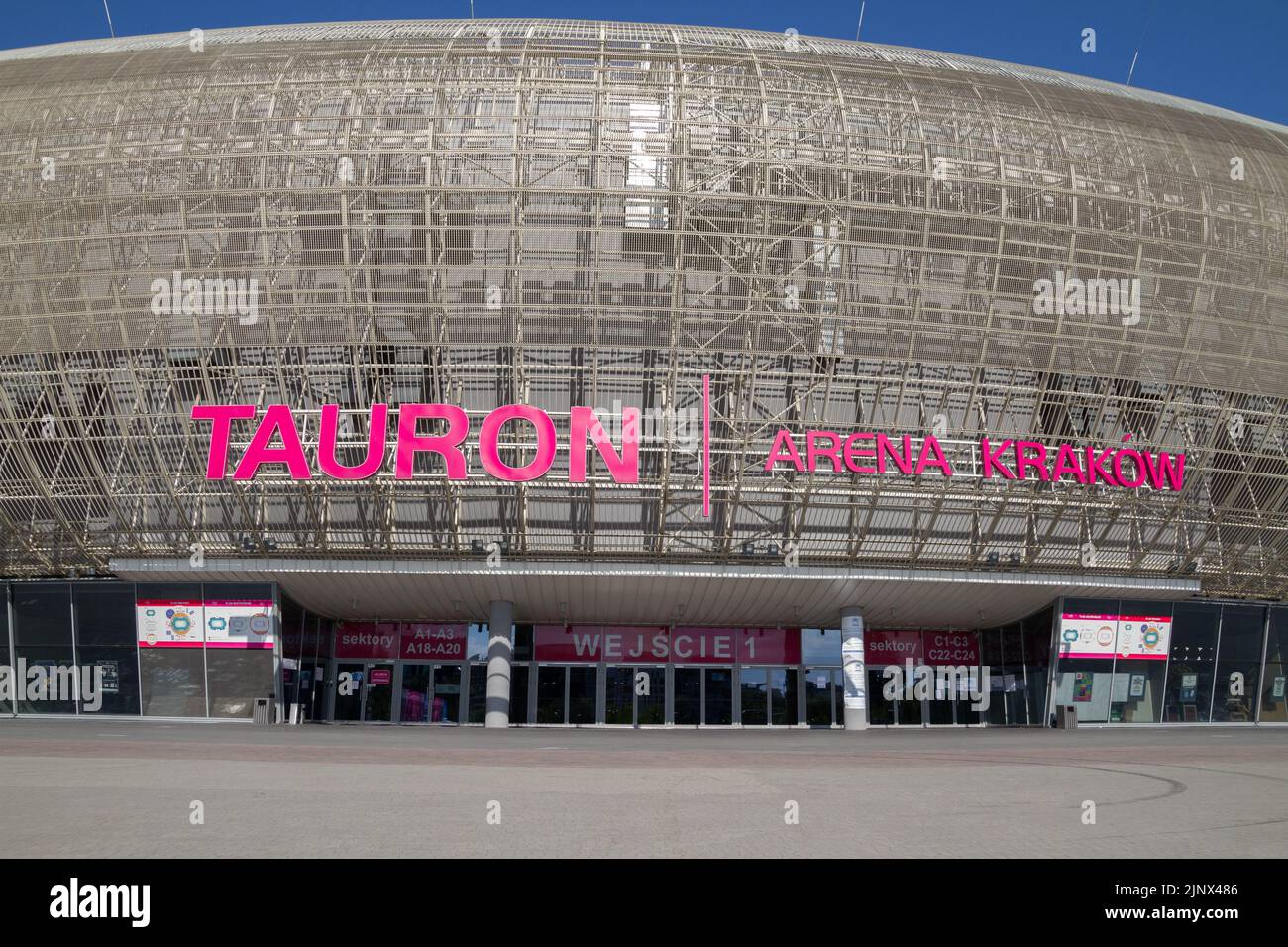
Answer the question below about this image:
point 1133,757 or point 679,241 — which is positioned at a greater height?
point 679,241

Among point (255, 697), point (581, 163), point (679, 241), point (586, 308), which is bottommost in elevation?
point (255, 697)

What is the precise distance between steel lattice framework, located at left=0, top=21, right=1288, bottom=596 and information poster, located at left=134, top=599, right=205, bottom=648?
88.8 inches

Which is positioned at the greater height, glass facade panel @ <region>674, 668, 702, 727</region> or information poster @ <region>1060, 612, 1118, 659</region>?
information poster @ <region>1060, 612, 1118, 659</region>

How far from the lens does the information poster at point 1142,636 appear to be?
128 ft

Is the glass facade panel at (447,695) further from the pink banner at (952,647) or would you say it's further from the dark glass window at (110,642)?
the pink banner at (952,647)

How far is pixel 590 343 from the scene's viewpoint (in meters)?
33.1

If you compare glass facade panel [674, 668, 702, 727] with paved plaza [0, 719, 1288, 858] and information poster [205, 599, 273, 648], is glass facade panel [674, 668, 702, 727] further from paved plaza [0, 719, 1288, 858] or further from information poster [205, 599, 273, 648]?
paved plaza [0, 719, 1288, 858]

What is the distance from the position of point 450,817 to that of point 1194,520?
34.6 metres

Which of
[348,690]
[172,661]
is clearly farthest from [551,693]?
[172,661]

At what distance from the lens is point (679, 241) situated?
1267 inches

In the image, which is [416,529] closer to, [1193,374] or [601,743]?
[601,743]

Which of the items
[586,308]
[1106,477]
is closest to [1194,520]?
[1106,477]

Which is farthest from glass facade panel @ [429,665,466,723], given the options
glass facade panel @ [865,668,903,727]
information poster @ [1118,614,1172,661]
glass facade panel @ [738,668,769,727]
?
information poster @ [1118,614,1172,661]

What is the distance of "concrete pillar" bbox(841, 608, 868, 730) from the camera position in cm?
3709
